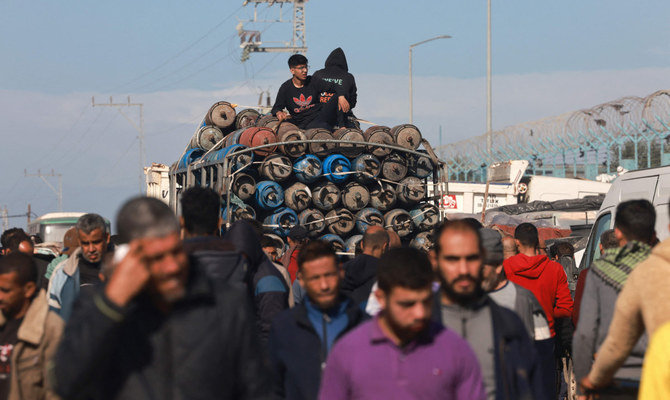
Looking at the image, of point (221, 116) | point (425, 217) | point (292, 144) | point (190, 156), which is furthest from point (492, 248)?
point (221, 116)

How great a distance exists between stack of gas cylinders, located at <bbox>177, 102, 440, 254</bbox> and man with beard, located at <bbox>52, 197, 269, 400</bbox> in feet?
23.3

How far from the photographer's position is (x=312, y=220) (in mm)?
10758

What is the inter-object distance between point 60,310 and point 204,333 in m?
3.42

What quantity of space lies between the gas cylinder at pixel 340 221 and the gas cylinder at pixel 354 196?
0.08 m

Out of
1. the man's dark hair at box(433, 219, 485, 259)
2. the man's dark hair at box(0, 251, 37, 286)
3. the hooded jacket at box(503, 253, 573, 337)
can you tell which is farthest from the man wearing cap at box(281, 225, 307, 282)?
the man's dark hair at box(433, 219, 485, 259)

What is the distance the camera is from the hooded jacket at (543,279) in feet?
26.6

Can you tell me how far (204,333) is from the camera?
3.15 m

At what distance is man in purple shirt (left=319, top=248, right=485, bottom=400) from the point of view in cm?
353

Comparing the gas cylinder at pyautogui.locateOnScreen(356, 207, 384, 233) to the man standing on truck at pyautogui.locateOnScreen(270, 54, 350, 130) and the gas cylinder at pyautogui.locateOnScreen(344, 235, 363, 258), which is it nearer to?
the gas cylinder at pyautogui.locateOnScreen(344, 235, 363, 258)

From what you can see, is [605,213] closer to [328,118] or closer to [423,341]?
[328,118]

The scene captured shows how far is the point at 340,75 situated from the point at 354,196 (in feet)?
7.34

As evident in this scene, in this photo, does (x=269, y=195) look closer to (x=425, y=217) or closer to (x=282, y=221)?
(x=282, y=221)

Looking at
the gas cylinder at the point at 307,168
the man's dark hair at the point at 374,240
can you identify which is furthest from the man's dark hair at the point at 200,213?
the gas cylinder at the point at 307,168

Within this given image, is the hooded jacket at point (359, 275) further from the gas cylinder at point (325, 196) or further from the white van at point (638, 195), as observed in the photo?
the gas cylinder at point (325, 196)
